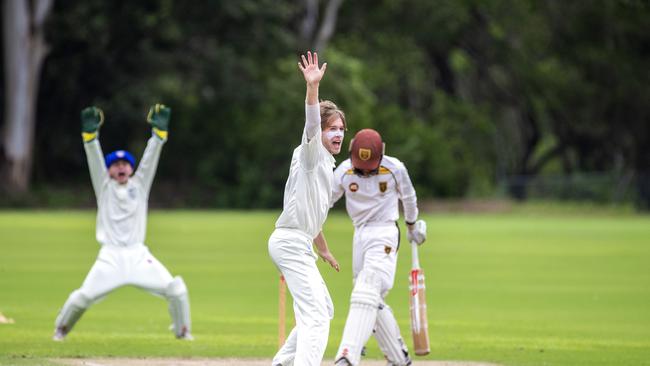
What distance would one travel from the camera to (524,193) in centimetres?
6334

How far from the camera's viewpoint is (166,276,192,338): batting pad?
12.6 metres

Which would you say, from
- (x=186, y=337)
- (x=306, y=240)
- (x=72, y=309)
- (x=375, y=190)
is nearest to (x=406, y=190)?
(x=375, y=190)

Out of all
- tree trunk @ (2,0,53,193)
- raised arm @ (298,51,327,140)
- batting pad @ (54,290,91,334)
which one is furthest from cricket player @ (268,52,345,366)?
tree trunk @ (2,0,53,193)

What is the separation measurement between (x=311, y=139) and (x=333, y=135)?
0.58 m

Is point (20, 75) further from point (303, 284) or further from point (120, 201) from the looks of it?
point (303, 284)

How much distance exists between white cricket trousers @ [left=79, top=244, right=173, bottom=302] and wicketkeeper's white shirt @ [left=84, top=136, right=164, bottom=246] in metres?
0.13

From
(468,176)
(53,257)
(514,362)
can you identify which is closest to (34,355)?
(514,362)

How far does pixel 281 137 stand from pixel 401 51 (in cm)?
1743

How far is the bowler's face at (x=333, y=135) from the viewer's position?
9.00 m

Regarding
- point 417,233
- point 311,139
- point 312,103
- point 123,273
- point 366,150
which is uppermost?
point 312,103

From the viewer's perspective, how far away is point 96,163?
12734 millimetres

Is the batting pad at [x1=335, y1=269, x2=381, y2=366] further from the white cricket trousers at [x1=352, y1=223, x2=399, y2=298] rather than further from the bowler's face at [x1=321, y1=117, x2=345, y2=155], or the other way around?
the bowler's face at [x1=321, y1=117, x2=345, y2=155]

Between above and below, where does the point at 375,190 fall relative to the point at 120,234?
above

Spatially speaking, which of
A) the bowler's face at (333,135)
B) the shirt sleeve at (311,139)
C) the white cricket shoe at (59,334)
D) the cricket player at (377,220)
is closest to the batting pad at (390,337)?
the cricket player at (377,220)
